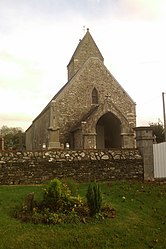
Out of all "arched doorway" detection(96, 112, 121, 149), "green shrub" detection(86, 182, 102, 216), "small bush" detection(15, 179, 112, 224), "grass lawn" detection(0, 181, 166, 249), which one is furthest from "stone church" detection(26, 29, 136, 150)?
"green shrub" detection(86, 182, 102, 216)

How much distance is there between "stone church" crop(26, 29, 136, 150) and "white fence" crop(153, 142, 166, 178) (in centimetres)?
1084

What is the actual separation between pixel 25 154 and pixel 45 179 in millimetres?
1279

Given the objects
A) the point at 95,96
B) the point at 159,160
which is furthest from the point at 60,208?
the point at 95,96

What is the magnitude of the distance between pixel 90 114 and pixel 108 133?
15.0ft

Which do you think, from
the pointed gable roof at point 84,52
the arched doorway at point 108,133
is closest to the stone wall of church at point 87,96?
the arched doorway at point 108,133

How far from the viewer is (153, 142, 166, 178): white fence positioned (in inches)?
517

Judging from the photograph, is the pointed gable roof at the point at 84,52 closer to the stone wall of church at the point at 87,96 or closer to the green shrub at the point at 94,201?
the stone wall of church at the point at 87,96

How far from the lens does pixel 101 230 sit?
309 inches

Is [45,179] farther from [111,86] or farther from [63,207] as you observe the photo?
[111,86]

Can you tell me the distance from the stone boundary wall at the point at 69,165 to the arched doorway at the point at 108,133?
13.0 metres

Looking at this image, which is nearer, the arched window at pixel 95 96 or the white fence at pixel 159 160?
the white fence at pixel 159 160

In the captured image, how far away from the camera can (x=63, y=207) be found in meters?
8.73

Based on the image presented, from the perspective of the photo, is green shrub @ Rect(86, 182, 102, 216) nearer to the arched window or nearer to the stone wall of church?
the stone wall of church

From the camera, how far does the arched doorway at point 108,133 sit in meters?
26.9
